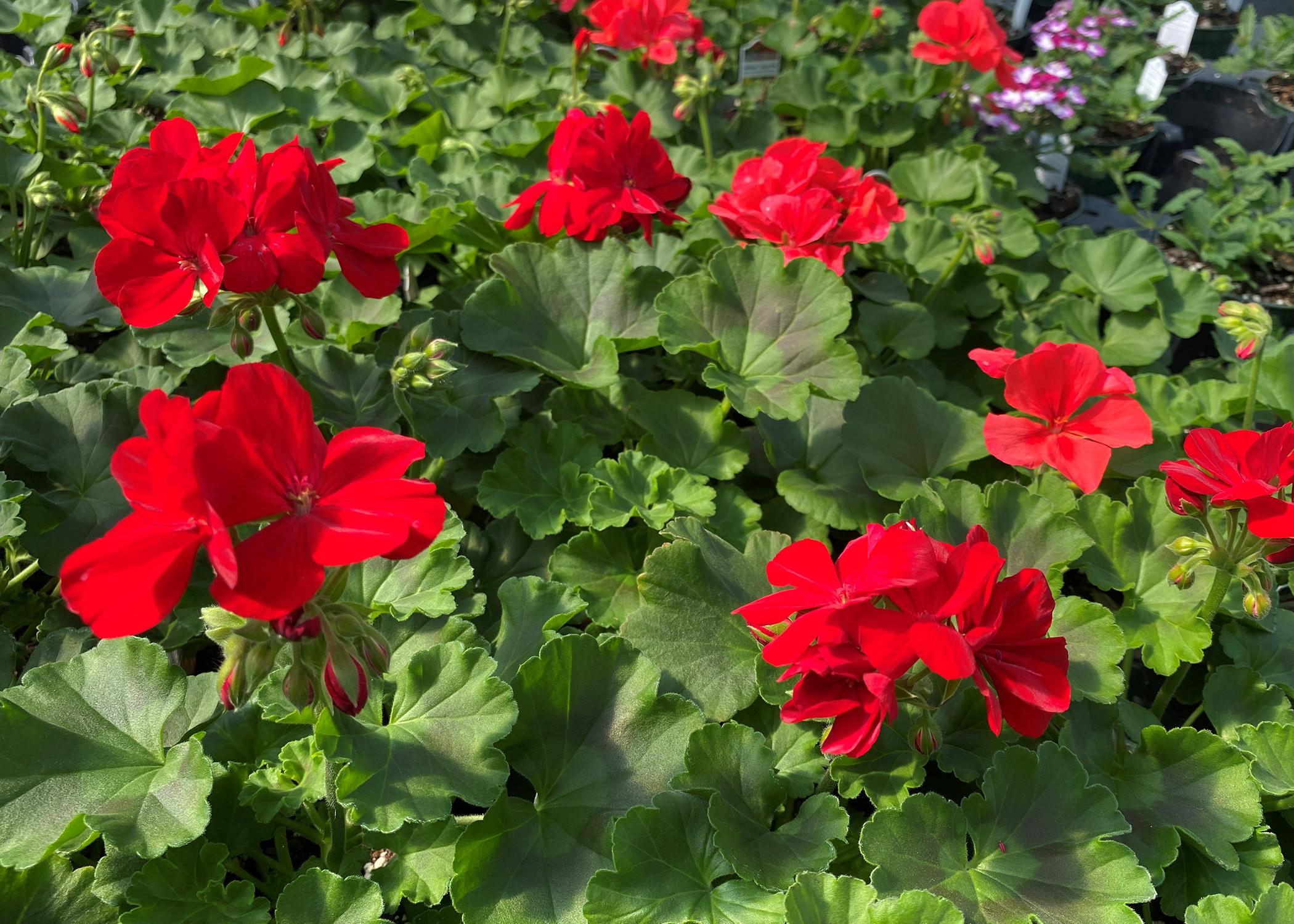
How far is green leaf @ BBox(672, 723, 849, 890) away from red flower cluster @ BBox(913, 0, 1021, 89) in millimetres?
2152

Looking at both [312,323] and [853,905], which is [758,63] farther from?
[853,905]

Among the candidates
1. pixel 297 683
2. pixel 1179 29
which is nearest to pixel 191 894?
pixel 297 683

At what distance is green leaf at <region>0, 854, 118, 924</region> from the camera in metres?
1.19

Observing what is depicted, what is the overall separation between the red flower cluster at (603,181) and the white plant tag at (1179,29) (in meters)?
3.71

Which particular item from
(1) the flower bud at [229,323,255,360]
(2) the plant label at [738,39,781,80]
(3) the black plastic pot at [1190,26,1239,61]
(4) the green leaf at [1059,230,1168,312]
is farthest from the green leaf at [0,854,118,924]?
(3) the black plastic pot at [1190,26,1239,61]

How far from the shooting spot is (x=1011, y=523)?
161cm

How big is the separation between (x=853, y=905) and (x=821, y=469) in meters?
0.93

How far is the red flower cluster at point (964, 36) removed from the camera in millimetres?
2715

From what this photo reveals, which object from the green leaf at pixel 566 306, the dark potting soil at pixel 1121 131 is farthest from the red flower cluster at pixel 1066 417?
the dark potting soil at pixel 1121 131

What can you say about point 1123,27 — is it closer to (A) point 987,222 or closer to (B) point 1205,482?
(A) point 987,222

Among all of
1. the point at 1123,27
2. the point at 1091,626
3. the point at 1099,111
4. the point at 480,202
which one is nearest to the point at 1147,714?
the point at 1091,626

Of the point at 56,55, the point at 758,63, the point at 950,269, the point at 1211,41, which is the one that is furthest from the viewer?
the point at 1211,41

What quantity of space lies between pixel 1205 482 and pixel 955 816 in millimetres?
549

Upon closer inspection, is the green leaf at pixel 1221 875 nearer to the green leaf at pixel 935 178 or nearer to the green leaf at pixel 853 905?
the green leaf at pixel 853 905
